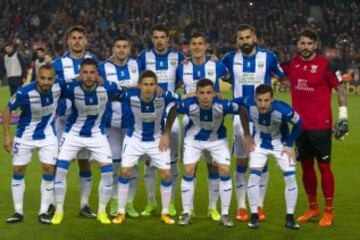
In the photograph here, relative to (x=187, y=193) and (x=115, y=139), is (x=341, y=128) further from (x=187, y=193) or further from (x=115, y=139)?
(x=115, y=139)

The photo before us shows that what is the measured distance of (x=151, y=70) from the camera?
979cm

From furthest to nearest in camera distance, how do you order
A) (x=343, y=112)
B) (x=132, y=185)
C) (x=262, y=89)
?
(x=132, y=185) < (x=343, y=112) < (x=262, y=89)

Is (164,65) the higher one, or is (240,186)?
(164,65)

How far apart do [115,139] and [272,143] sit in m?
2.15

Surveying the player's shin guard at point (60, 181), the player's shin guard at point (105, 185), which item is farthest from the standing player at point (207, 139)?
the player's shin guard at point (60, 181)

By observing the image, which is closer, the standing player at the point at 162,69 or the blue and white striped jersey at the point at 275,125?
the blue and white striped jersey at the point at 275,125

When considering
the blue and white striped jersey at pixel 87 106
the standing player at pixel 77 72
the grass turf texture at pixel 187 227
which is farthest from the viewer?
the standing player at pixel 77 72

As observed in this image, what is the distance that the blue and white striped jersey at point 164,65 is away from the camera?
32.7 ft

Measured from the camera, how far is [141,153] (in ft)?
31.0

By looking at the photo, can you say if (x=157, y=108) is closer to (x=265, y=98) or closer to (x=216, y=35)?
(x=265, y=98)

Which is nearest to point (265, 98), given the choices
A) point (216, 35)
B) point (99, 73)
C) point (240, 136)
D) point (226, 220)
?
point (240, 136)

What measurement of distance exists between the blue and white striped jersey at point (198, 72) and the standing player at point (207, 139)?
1.59ft

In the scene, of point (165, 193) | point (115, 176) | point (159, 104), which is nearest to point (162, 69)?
A: point (159, 104)

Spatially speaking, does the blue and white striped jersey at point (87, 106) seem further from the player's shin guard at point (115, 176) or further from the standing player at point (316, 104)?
the standing player at point (316, 104)
